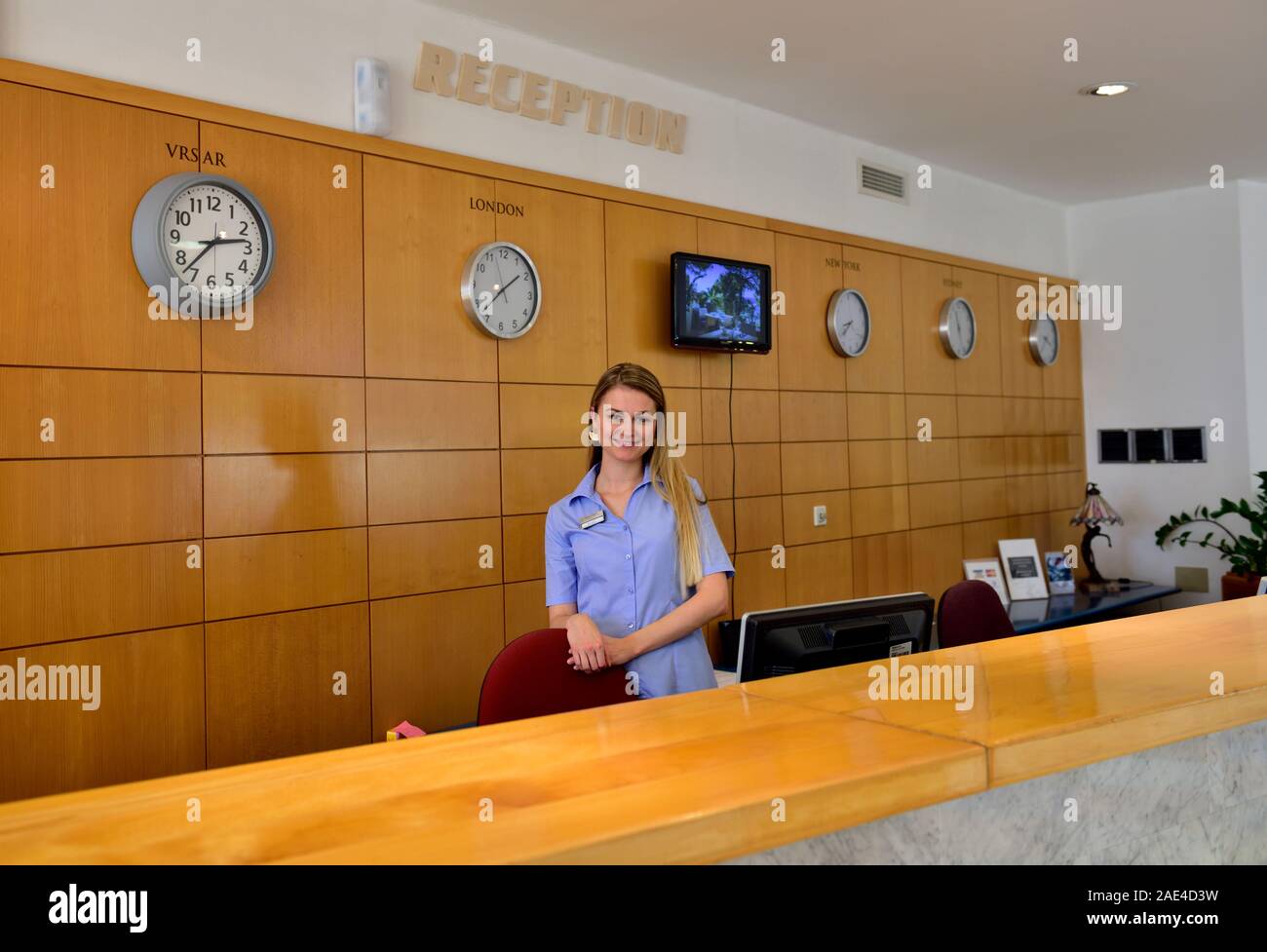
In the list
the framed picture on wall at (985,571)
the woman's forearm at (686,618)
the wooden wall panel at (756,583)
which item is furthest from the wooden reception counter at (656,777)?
the framed picture on wall at (985,571)

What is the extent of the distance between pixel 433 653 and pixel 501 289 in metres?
1.43

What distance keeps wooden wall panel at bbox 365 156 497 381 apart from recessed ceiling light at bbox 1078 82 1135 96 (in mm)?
3109

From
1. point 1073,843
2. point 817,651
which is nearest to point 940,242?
point 817,651

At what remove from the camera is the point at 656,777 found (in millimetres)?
1210

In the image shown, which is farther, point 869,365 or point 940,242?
point 940,242

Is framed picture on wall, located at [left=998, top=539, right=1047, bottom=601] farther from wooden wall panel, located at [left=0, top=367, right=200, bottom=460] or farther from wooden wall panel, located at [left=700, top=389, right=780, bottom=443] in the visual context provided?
wooden wall panel, located at [left=0, top=367, right=200, bottom=460]

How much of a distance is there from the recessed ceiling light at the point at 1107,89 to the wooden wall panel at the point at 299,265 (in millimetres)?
3621

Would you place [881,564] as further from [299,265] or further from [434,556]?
[299,265]

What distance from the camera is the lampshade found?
264 inches

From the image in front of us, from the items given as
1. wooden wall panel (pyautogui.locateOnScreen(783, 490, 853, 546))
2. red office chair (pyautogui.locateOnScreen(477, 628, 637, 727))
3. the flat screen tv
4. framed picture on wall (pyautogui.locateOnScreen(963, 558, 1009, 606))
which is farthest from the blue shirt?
framed picture on wall (pyautogui.locateOnScreen(963, 558, 1009, 606))

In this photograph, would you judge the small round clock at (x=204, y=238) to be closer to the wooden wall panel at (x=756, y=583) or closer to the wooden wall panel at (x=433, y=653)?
the wooden wall panel at (x=433, y=653)
